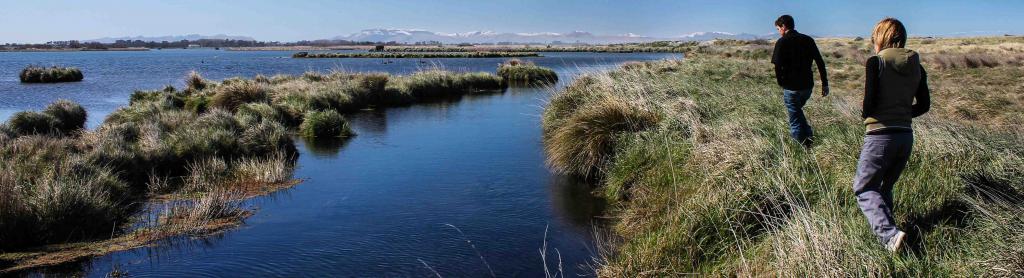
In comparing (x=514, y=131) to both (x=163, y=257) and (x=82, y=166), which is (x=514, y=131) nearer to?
(x=82, y=166)

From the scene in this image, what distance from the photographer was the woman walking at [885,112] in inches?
187

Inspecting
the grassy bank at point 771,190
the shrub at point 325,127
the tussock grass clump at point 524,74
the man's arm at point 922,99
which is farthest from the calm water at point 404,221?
the tussock grass clump at point 524,74

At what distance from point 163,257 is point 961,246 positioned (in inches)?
268

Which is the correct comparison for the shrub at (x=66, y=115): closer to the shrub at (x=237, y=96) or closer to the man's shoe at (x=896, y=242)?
the shrub at (x=237, y=96)

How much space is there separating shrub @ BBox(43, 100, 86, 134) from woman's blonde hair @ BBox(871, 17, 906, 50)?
56.2 ft

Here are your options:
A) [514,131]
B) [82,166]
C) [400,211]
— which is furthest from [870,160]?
[514,131]

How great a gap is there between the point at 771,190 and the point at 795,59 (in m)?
2.83

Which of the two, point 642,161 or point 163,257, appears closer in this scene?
point 163,257

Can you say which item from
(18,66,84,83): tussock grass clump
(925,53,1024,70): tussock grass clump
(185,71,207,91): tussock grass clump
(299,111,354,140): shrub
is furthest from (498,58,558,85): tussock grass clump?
(18,66,84,83): tussock grass clump

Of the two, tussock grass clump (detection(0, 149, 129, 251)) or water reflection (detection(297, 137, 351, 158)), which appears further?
water reflection (detection(297, 137, 351, 158))

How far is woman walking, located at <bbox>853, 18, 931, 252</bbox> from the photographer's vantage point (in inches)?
187

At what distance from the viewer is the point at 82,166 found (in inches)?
373

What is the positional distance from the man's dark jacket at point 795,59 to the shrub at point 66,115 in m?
15.6

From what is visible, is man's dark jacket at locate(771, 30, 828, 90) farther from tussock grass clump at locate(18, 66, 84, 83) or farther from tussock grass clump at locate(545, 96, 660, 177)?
tussock grass clump at locate(18, 66, 84, 83)
